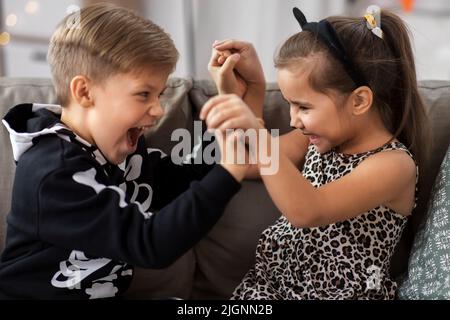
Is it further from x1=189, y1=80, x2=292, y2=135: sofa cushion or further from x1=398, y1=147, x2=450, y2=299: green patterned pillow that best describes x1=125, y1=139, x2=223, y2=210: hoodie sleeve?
x1=398, y1=147, x2=450, y2=299: green patterned pillow

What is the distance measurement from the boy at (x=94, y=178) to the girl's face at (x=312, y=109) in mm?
249

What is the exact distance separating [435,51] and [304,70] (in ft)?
5.63

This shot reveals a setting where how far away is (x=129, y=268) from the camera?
126 centimetres

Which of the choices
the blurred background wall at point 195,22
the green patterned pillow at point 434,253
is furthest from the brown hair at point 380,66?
the blurred background wall at point 195,22

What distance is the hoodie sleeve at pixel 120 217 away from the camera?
0.98 meters

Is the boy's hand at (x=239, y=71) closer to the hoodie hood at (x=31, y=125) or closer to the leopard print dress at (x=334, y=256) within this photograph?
the leopard print dress at (x=334, y=256)

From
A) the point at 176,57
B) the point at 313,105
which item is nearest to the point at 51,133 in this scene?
the point at 176,57

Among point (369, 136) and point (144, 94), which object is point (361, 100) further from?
point (144, 94)

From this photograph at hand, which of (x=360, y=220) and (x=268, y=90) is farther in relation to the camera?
(x=268, y=90)

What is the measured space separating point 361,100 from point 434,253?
14.0 inches

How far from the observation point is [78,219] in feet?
3.41

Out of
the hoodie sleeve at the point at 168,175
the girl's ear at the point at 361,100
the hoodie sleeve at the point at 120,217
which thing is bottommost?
the hoodie sleeve at the point at 168,175

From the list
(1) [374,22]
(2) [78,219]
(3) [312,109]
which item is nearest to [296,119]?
(3) [312,109]
